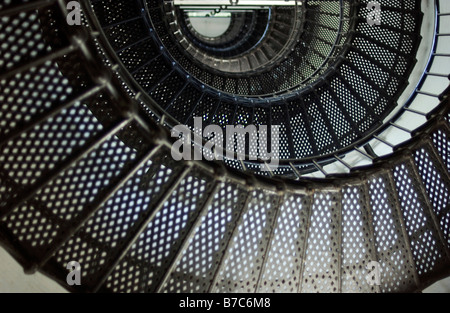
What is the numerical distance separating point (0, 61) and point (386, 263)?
3827 mm

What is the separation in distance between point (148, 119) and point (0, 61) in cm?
112

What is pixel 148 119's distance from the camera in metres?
2.78

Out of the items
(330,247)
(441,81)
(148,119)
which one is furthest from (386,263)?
(441,81)

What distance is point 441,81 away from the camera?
5.40 meters
